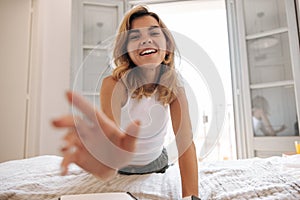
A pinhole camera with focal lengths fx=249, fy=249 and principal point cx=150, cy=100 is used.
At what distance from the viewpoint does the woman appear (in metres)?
0.44

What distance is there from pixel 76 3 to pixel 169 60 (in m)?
1.86

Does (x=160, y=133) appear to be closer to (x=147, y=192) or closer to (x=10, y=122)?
(x=147, y=192)

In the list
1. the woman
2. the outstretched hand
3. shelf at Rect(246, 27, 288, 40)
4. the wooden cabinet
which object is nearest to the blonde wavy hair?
the woman

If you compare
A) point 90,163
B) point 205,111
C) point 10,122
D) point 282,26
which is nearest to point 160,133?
point 205,111

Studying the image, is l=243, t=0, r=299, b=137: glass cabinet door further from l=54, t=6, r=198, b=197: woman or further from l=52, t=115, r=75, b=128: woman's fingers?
l=52, t=115, r=75, b=128: woman's fingers

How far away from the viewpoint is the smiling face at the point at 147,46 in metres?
0.44

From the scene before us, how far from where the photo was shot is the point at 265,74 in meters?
1.98

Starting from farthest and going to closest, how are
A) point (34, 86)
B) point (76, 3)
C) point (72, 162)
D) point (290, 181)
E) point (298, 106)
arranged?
point (76, 3)
point (34, 86)
point (298, 106)
point (290, 181)
point (72, 162)

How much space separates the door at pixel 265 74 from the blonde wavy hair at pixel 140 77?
5.40 feet

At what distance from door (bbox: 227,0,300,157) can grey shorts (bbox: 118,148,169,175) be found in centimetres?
145

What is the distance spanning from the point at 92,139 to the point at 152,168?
1.15 ft

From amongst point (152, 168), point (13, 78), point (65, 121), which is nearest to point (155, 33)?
point (65, 121)

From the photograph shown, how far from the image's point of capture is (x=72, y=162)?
35 centimetres

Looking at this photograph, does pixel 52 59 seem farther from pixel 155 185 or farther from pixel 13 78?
pixel 155 185
